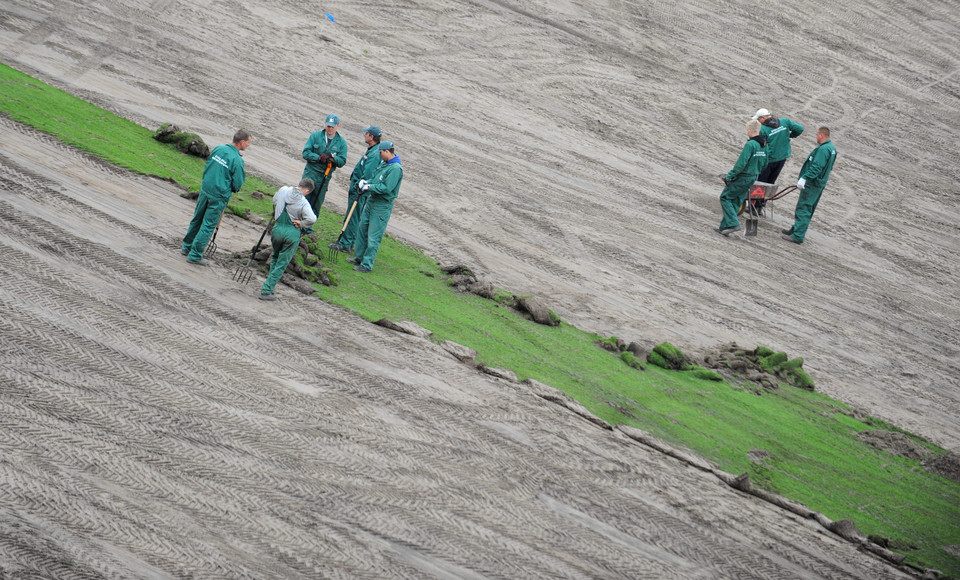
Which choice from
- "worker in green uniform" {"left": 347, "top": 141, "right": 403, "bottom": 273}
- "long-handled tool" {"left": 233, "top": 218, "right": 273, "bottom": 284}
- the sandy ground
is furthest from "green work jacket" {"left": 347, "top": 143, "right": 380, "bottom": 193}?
"long-handled tool" {"left": 233, "top": 218, "right": 273, "bottom": 284}

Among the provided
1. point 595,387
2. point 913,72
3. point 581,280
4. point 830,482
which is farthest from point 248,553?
point 913,72

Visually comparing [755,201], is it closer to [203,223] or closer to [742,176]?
[742,176]

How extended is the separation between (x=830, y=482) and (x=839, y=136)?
18.6 metres

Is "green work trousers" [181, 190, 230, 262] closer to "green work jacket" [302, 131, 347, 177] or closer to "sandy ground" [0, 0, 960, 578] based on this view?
"sandy ground" [0, 0, 960, 578]

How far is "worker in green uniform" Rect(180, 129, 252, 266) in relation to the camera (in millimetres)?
11797

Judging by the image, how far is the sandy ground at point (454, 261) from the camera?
8.04 meters

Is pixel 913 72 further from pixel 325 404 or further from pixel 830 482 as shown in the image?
pixel 325 404

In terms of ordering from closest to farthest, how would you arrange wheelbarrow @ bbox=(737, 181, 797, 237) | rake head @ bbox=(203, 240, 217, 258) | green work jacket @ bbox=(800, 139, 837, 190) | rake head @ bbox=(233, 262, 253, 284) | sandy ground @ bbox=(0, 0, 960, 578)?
sandy ground @ bbox=(0, 0, 960, 578) → rake head @ bbox=(233, 262, 253, 284) → rake head @ bbox=(203, 240, 217, 258) → green work jacket @ bbox=(800, 139, 837, 190) → wheelbarrow @ bbox=(737, 181, 797, 237)

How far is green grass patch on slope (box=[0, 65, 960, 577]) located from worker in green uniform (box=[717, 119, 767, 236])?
21.6 ft

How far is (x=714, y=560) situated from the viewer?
9000mm

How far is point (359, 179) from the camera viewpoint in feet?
46.8

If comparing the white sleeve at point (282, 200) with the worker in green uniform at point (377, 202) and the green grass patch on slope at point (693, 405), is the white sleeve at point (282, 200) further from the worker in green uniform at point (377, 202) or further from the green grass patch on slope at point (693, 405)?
the worker in green uniform at point (377, 202)

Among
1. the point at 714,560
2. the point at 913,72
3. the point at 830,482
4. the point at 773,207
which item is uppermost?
the point at 913,72

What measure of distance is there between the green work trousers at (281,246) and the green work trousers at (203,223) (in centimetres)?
100
